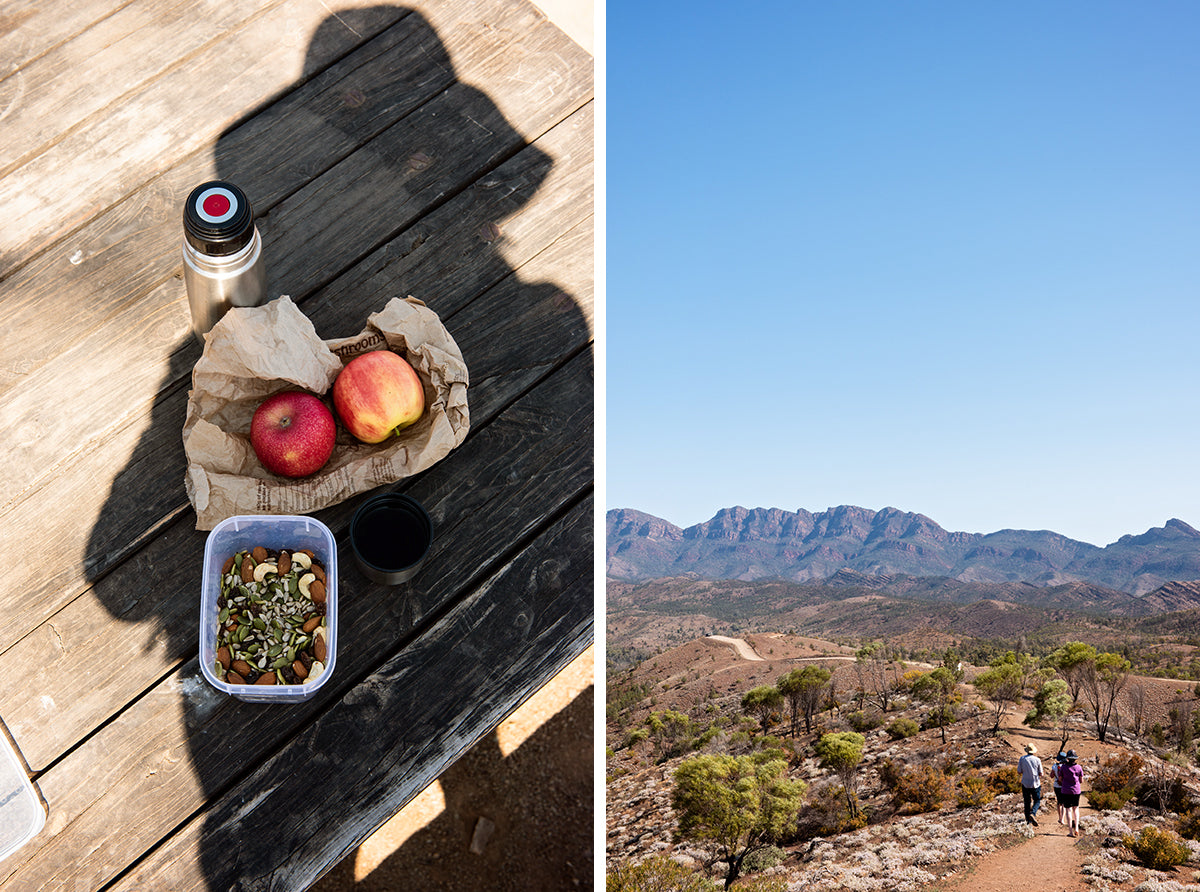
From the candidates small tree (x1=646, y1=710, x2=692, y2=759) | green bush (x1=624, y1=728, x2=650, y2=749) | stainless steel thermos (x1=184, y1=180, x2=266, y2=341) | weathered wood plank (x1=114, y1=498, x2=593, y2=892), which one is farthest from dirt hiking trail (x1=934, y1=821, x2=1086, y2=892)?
stainless steel thermos (x1=184, y1=180, x2=266, y2=341)

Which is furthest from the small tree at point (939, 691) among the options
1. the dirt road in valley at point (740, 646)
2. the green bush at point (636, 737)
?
the dirt road in valley at point (740, 646)

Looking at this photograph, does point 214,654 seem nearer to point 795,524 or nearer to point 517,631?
point 517,631

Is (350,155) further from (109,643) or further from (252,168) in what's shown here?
(109,643)

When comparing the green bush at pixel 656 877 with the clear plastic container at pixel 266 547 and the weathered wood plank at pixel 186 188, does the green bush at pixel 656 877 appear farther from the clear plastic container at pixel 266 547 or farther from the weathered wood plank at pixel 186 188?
the weathered wood plank at pixel 186 188

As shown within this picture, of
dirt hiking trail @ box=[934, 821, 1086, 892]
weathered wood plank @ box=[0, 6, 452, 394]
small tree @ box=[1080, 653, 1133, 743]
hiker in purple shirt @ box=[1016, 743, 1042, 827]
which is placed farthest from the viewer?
small tree @ box=[1080, 653, 1133, 743]

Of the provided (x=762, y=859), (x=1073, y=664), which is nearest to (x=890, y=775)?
(x=762, y=859)

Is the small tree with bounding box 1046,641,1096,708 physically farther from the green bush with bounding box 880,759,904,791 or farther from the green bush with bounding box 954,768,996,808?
the green bush with bounding box 880,759,904,791
